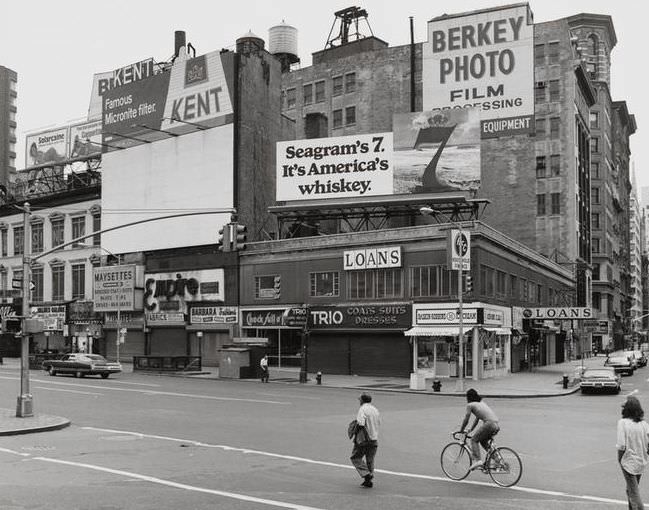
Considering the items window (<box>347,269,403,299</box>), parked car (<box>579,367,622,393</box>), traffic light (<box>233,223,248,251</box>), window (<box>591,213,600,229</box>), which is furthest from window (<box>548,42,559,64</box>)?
traffic light (<box>233,223,248,251</box>)

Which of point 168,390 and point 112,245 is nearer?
point 168,390

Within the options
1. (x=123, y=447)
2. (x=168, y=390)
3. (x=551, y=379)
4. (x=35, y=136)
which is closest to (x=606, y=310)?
(x=551, y=379)

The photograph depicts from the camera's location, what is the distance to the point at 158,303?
64.6m

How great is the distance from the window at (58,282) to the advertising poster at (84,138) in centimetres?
1317

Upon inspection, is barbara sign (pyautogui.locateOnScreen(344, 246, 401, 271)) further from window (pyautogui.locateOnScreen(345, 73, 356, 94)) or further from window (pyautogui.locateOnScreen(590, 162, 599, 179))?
window (pyautogui.locateOnScreen(590, 162, 599, 179))

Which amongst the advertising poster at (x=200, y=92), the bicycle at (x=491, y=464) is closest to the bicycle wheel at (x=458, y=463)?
the bicycle at (x=491, y=464)

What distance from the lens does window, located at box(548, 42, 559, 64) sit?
81.8m

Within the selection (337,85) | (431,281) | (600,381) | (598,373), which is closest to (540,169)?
(337,85)

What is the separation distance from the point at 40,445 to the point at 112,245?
52274 mm

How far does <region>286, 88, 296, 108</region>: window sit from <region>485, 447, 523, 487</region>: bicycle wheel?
85.7 m

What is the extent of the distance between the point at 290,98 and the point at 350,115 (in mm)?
9967

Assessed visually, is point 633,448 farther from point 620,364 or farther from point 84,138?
point 84,138

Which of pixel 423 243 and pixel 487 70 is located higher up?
pixel 487 70

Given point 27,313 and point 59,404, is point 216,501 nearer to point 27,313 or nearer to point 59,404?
point 27,313
